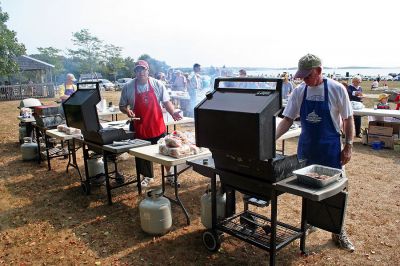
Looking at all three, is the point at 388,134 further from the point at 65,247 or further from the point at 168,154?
the point at 65,247

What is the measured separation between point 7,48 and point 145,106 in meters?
23.2

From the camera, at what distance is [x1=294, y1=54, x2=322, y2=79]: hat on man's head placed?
9.09 feet

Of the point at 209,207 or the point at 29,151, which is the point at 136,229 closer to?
the point at 209,207

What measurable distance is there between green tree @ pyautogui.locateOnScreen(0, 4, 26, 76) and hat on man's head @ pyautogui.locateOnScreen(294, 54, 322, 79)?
24.8 m

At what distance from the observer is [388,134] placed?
7367 millimetres

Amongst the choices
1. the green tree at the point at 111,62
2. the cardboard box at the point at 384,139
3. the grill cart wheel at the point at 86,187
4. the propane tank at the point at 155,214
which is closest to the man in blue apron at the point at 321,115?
the propane tank at the point at 155,214

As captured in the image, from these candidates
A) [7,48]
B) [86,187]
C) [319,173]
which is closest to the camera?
[319,173]

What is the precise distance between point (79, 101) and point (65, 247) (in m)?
1.74

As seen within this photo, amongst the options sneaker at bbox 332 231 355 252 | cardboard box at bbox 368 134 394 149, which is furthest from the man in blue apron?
cardboard box at bbox 368 134 394 149

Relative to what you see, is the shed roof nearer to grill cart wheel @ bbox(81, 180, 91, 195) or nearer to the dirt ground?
the dirt ground

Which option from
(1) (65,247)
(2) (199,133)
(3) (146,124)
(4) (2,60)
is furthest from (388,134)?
(4) (2,60)

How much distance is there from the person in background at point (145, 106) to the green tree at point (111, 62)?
1782 inches

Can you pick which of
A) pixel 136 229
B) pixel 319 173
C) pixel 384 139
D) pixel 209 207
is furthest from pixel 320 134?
pixel 384 139

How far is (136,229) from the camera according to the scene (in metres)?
3.77
